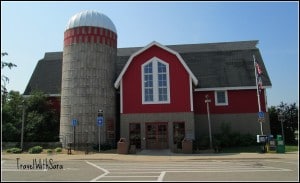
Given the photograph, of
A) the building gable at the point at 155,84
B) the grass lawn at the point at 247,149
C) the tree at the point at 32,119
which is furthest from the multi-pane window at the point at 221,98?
the tree at the point at 32,119

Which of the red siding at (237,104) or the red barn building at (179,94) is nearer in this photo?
the red barn building at (179,94)

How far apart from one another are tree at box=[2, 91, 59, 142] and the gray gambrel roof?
94.0 inches

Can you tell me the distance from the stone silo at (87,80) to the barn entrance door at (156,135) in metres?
3.56

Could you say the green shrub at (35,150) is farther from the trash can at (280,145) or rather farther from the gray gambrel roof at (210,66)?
the trash can at (280,145)

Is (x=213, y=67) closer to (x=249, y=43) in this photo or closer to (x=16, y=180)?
(x=249, y=43)

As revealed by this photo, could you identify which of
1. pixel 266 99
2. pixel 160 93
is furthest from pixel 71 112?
pixel 266 99

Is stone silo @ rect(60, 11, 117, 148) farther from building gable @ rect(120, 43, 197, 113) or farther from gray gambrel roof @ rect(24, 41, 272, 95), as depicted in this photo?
gray gambrel roof @ rect(24, 41, 272, 95)

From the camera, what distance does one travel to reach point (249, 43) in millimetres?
38812

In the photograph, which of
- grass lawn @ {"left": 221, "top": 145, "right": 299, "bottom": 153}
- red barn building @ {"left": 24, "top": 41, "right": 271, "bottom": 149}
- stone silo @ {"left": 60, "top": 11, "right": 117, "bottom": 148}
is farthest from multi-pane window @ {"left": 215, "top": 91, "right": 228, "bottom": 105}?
stone silo @ {"left": 60, "top": 11, "right": 117, "bottom": 148}

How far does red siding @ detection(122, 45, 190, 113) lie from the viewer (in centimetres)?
2809

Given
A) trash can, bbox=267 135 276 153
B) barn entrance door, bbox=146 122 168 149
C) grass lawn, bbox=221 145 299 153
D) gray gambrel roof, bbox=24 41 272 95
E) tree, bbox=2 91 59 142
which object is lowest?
grass lawn, bbox=221 145 299 153

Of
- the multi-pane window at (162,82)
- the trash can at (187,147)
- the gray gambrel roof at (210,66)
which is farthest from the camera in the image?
the gray gambrel roof at (210,66)

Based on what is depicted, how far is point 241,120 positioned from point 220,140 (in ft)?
12.1

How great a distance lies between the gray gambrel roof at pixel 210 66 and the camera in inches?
1256
